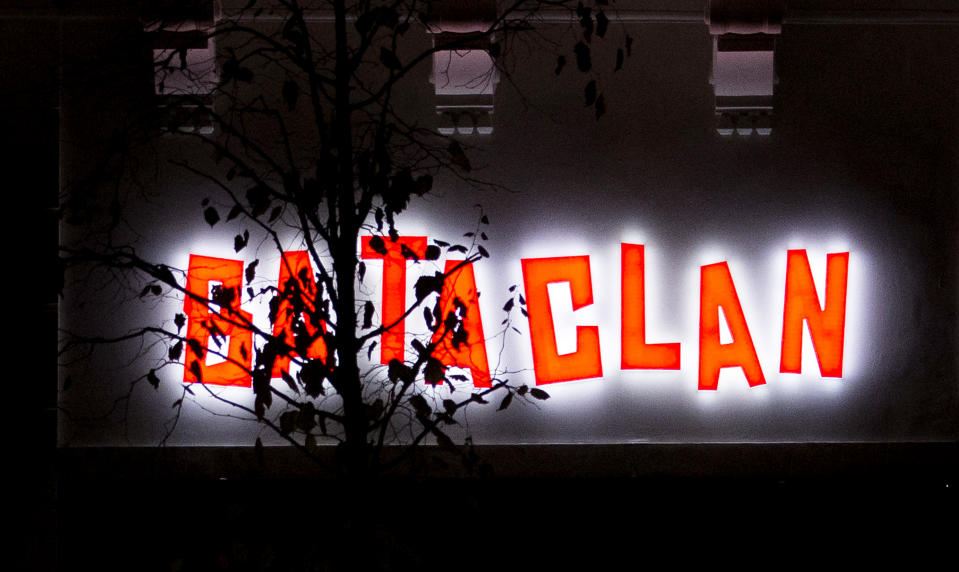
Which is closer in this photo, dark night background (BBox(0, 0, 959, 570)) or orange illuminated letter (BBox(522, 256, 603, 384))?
dark night background (BBox(0, 0, 959, 570))

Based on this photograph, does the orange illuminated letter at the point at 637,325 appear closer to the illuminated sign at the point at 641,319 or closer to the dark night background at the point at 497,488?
the illuminated sign at the point at 641,319

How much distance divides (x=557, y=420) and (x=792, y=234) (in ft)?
6.27

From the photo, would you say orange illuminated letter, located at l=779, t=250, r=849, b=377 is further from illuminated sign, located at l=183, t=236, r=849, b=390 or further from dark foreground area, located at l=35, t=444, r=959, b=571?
A: dark foreground area, located at l=35, t=444, r=959, b=571

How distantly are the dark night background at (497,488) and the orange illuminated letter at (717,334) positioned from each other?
1.56 ft

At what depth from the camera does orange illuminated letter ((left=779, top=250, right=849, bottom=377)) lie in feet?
18.4

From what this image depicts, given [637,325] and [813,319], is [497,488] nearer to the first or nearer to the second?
[637,325]

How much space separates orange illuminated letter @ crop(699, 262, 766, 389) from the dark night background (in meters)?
0.48

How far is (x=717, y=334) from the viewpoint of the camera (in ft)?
18.5

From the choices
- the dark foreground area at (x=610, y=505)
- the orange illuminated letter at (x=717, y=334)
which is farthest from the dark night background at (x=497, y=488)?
the orange illuminated letter at (x=717, y=334)

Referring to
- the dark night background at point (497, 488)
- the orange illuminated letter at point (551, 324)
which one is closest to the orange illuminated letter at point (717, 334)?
the dark night background at point (497, 488)

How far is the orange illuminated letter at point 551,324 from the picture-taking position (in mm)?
5586

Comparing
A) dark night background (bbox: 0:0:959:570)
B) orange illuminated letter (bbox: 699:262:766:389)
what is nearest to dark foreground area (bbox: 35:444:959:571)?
dark night background (bbox: 0:0:959:570)

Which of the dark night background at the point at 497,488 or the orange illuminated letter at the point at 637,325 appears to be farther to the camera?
the orange illuminated letter at the point at 637,325

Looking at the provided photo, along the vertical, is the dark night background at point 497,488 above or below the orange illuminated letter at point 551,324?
below
